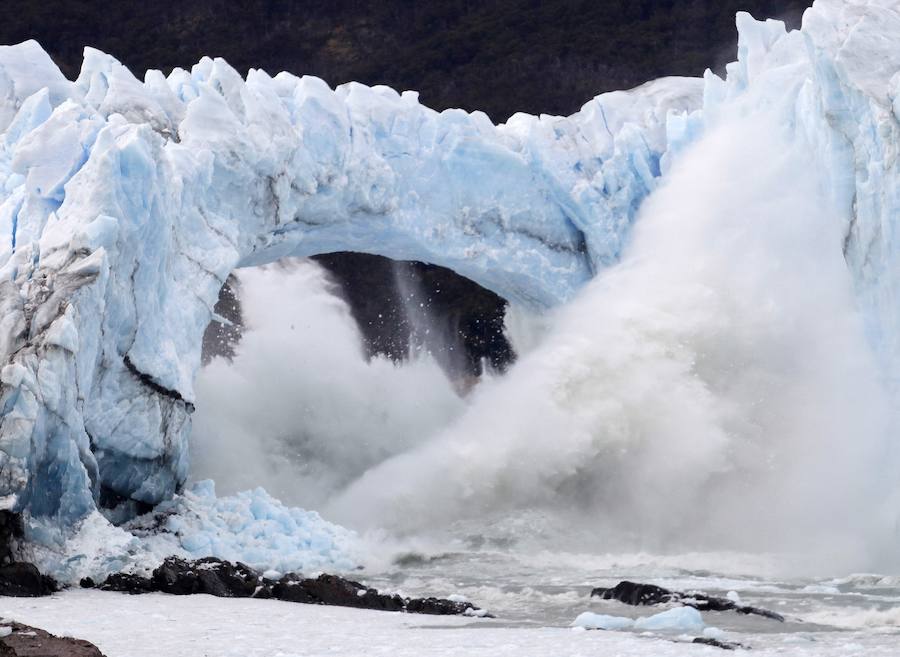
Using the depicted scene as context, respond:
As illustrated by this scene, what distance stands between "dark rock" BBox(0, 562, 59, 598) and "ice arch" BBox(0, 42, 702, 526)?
68cm

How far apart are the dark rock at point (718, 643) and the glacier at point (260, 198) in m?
6.40

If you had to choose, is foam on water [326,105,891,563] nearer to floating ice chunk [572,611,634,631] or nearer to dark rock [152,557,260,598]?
dark rock [152,557,260,598]

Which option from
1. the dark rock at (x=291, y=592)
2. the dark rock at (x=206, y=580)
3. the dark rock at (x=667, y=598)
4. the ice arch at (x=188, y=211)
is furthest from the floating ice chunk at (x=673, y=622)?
the ice arch at (x=188, y=211)

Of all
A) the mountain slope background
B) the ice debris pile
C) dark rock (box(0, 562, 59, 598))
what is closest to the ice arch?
the ice debris pile

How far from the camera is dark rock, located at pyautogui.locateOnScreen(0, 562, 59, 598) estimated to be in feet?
40.1

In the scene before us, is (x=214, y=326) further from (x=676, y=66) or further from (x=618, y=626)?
(x=676, y=66)

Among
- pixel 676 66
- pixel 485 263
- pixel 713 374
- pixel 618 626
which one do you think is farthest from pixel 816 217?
pixel 676 66

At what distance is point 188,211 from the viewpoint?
17.1 meters

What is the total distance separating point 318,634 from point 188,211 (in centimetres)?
792

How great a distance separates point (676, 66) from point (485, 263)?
2393cm

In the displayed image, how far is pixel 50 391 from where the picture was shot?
13.4m

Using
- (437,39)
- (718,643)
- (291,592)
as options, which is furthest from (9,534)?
(437,39)

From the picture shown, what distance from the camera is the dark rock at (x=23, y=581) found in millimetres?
12211

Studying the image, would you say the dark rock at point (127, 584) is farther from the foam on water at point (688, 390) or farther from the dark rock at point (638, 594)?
the foam on water at point (688, 390)
